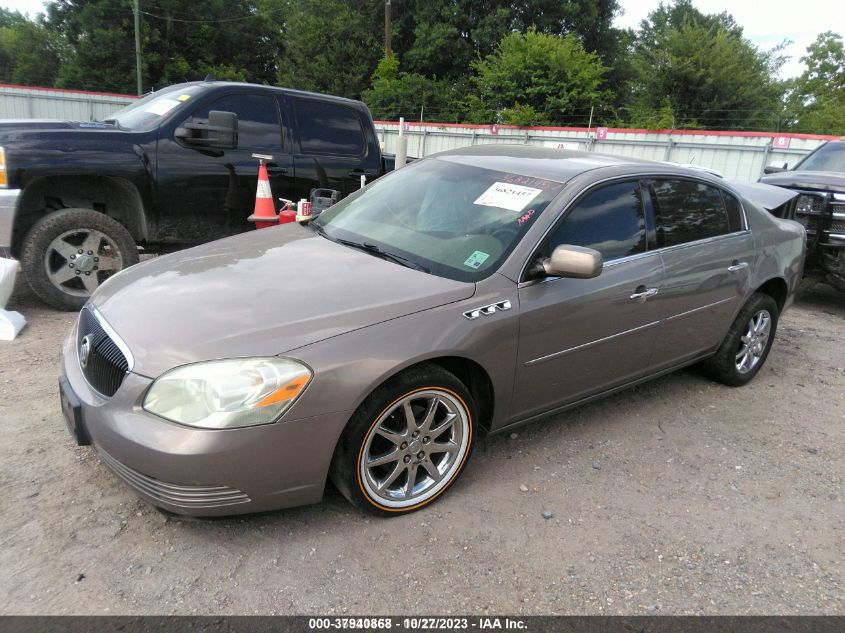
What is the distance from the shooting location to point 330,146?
244 inches

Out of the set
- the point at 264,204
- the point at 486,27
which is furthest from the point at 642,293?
the point at 486,27

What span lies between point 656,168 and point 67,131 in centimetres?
432

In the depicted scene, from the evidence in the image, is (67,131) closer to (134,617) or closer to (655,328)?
(134,617)

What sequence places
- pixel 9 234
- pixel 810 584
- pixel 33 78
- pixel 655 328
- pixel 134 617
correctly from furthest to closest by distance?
1. pixel 33 78
2. pixel 9 234
3. pixel 655 328
4. pixel 810 584
5. pixel 134 617

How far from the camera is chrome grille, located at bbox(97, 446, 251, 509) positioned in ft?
7.38

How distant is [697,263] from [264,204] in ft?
11.9

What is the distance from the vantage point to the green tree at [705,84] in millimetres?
29422

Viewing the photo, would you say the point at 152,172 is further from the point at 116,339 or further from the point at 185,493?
the point at 185,493

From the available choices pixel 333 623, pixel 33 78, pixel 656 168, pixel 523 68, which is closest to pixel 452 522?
pixel 333 623

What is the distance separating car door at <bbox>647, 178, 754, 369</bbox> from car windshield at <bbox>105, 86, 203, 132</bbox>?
4.06 metres

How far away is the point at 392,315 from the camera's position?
101 inches

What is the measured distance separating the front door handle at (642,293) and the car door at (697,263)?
2.5 inches

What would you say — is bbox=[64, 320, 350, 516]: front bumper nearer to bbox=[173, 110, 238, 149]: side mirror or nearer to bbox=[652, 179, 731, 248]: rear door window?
bbox=[652, 179, 731, 248]: rear door window

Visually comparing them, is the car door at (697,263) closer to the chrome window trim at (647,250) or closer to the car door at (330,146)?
the chrome window trim at (647,250)
